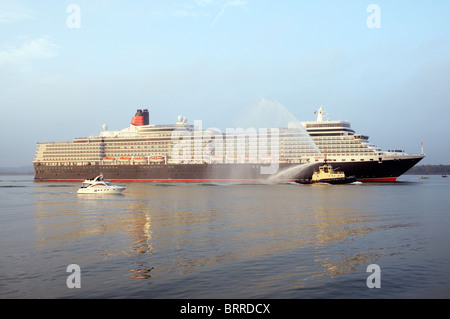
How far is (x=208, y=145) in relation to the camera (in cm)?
9256

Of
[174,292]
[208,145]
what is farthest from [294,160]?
[174,292]

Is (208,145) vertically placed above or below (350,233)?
above

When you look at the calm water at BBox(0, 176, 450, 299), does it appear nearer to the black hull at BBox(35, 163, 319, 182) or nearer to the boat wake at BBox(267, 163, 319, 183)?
the boat wake at BBox(267, 163, 319, 183)

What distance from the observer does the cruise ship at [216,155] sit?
79.1 metres

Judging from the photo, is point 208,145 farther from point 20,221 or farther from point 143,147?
point 20,221

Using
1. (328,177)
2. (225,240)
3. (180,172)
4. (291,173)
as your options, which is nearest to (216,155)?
(180,172)

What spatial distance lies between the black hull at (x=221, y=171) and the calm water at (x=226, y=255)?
49.3m

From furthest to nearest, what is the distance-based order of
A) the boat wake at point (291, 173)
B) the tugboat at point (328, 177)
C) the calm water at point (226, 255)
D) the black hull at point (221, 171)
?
the boat wake at point (291, 173), the black hull at point (221, 171), the tugboat at point (328, 177), the calm water at point (226, 255)

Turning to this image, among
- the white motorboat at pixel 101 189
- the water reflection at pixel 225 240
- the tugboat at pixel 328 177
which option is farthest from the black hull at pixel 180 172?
the water reflection at pixel 225 240

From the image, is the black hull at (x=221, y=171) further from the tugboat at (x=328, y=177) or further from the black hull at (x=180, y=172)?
the tugboat at (x=328, y=177)

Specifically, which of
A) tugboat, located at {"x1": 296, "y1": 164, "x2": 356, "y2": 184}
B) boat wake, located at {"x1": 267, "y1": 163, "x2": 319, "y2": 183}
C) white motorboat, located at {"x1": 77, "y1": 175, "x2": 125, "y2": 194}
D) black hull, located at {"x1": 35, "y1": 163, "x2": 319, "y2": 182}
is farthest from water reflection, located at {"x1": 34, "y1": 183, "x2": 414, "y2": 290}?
black hull, located at {"x1": 35, "y1": 163, "x2": 319, "y2": 182}

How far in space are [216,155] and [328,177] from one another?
25466 millimetres

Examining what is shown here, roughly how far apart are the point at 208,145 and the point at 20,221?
217 feet
